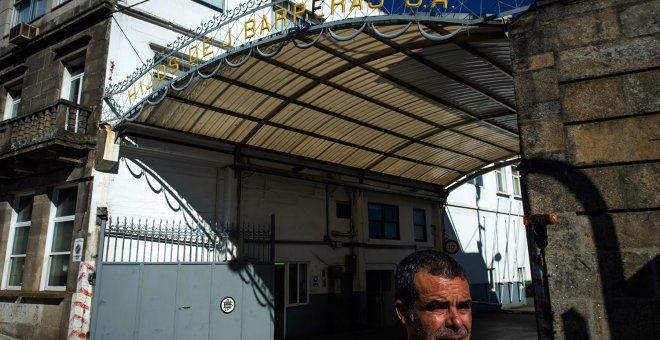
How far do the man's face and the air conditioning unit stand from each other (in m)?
16.8

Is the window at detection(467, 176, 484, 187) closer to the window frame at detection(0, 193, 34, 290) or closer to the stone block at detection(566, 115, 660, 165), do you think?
the stone block at detection(566, 115, 660, 165)

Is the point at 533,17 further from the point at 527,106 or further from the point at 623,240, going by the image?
the point at 623,240

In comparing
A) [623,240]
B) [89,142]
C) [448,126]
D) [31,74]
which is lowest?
[623,240]

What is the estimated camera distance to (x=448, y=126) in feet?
50.5

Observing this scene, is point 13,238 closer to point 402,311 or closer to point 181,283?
point 181,283

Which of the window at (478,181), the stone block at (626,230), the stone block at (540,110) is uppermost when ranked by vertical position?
the window at (478,181)

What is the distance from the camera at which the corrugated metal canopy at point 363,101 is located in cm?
1020

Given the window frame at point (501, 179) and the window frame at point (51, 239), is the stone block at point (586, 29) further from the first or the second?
the window frame at point (501, 179)

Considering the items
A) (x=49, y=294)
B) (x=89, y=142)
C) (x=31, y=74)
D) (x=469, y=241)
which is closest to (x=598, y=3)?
(x=89, y=142)

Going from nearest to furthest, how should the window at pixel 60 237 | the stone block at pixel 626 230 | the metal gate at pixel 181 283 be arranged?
the stone block at pixel 626 230 < the metal gate at pixel 181 283 < the window at pixel 60 237

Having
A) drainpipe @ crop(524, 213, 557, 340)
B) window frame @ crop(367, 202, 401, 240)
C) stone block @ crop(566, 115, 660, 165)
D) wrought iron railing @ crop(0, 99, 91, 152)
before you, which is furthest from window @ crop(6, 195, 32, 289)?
stone block @ crop(566, 115, 660, 165)

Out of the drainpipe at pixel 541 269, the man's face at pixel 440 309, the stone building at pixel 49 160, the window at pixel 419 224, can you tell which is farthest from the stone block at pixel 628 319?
the window at pixel 419 224

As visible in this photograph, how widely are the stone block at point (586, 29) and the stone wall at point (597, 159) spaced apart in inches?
0.5

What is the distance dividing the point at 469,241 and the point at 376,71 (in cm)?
1542
